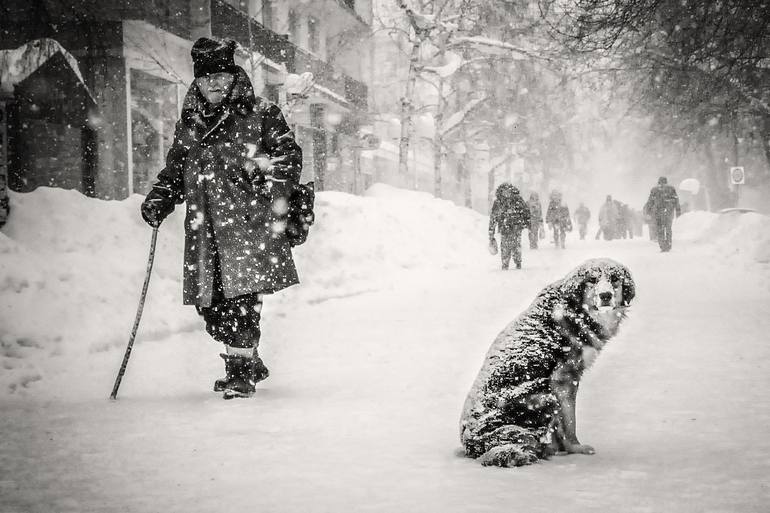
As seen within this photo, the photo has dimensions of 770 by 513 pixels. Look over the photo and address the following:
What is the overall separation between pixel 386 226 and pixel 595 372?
10501 millimetres

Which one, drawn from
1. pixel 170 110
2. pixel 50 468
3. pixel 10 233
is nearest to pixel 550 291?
pixel 50 468

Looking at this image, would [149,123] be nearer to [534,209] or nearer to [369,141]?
[534,209]

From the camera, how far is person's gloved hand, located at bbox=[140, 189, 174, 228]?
196 inches

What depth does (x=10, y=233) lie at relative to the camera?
281 inches

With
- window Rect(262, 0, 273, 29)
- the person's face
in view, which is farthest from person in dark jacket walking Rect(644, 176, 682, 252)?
the person's face

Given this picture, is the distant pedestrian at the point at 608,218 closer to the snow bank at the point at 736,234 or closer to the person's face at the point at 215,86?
the snow bank at the point at 736,234

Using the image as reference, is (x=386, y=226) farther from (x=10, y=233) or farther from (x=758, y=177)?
(x=758, y=177)

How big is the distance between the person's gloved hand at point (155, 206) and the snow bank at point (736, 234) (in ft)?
46.5

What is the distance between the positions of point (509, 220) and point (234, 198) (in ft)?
38.0

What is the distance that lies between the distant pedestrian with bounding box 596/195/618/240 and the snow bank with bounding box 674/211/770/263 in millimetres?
Answer: 2618

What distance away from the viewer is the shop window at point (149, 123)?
710 inches

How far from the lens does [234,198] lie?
4801 millimetres

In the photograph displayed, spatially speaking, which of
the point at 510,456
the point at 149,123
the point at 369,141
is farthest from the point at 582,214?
the point at 510,456

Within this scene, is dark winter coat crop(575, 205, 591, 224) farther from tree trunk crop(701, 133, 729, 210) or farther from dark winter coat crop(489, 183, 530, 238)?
dark winter coat crop(489, 183, 530, 238)
